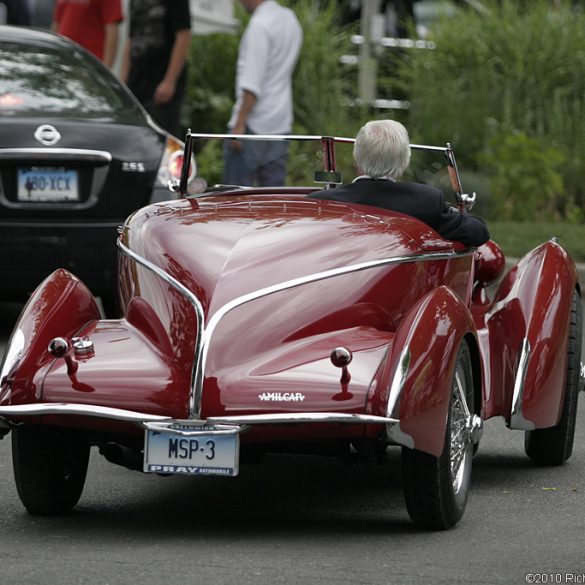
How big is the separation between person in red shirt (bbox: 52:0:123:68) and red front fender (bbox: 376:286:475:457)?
784 centimetres

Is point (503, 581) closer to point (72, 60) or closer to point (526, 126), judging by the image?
point (72, 60)

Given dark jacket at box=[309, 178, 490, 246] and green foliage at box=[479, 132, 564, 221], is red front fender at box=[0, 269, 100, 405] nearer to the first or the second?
dark jacket at box=[309, 178, 490, 246]

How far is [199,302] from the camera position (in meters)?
5.00

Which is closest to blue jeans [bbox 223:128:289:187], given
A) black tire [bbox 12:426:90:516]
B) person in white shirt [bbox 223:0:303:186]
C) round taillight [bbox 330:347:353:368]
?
person in white shirt [bbox 223:0:303:186]

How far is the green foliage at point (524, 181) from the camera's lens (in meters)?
14.0

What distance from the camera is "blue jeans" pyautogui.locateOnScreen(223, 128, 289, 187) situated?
8.51 m

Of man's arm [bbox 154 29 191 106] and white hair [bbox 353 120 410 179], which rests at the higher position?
white hair [bbox 353 120 410 179]

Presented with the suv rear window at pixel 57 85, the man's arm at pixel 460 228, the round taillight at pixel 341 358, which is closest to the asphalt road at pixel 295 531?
the round taillight at pixel 341 358

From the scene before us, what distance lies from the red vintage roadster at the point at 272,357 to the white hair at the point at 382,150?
197mm

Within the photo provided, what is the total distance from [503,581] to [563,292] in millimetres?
1817

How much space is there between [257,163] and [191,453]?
15.1ft

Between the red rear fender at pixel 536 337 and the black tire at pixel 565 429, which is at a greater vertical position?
the red rear fender at pixel 536 337

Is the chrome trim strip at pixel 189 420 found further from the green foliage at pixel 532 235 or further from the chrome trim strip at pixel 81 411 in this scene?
the green foliage at pixel 532 235
